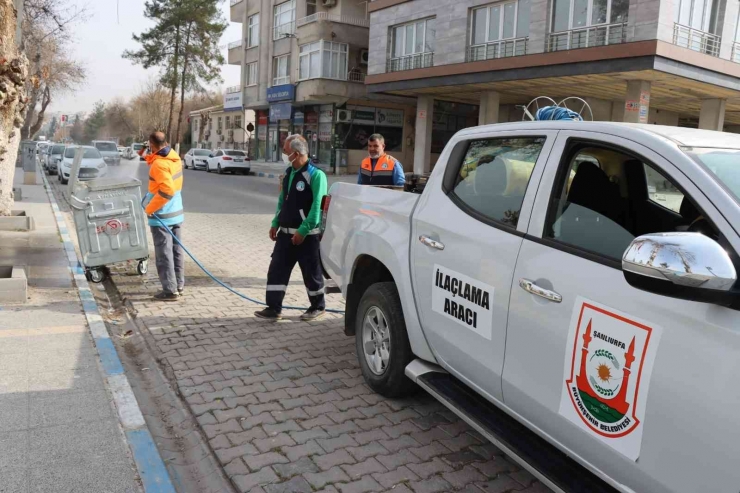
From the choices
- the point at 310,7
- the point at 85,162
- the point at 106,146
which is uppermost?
the point at 310,7

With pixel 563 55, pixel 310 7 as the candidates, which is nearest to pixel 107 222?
pixel 563 55

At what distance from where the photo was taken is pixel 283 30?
134 ft

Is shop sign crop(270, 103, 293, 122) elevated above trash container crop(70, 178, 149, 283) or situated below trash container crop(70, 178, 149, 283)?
above

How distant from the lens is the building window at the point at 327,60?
3516 cm

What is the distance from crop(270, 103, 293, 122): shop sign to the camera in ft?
130

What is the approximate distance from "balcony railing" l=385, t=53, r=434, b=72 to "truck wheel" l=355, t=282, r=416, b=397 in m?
24.4

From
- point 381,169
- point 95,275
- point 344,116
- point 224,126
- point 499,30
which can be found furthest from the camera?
point 224,126

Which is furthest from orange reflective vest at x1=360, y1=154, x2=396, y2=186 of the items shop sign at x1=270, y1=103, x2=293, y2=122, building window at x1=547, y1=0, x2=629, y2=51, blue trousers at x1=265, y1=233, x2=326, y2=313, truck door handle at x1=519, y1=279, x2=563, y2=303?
shop sign at x1=270, y1=103, x2=293, y2=122

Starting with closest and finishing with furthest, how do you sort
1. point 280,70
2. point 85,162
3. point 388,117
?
point 85,162, point 388,117, point 280,70

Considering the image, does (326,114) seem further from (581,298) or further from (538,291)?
(581,298)

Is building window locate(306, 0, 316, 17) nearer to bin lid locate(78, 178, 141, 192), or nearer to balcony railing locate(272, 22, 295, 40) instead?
balcony railing locate(272, 22, 295, 40)

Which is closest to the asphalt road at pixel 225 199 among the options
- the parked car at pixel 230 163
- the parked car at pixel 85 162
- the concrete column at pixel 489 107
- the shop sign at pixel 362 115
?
the parked car at pixel 85 162

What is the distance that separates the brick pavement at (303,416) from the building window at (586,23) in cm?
1728

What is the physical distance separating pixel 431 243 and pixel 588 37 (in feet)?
63.6
